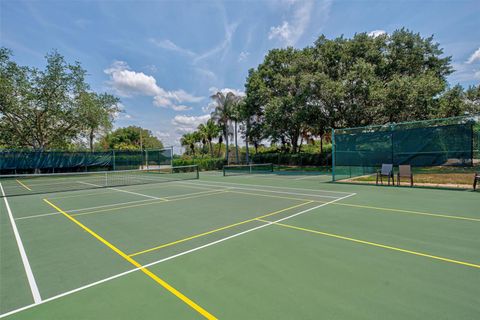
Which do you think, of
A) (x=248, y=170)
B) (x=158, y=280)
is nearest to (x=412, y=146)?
(x=158, y=280)

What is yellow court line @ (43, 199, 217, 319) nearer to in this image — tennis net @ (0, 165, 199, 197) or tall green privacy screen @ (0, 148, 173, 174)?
tennis net @ (0, 165, 199, 197)

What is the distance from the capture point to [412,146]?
38.5ft

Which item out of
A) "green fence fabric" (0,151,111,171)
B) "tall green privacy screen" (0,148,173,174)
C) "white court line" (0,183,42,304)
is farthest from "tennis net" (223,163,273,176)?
"white court line" (0,183,42,304)

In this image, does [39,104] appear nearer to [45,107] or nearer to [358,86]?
[45,107]

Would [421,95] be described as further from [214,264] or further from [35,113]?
[35,113]

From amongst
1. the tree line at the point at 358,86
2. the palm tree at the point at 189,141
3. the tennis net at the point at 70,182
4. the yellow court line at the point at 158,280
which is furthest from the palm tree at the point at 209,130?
the yellow court line at the point at 158,280

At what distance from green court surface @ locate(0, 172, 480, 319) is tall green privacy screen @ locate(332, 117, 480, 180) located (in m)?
4.96

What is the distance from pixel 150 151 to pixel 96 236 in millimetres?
24499

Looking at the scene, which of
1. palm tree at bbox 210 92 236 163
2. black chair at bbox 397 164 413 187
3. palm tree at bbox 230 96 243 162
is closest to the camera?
black chair at bbox 397 164 413 187

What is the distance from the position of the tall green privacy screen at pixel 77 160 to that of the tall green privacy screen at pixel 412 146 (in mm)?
18980

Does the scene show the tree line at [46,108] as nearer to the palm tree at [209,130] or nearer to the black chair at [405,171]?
the palm tree at [209,130]

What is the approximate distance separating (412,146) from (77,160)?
3002cm

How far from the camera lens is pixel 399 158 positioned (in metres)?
12.1

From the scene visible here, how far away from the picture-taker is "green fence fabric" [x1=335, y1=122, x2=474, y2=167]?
10.4 metres
